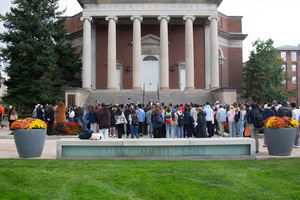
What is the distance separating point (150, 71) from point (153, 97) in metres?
6.80

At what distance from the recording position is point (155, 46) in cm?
3319

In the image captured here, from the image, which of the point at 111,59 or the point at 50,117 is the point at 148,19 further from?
the point at 50,117

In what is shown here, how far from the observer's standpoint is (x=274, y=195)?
5766mm

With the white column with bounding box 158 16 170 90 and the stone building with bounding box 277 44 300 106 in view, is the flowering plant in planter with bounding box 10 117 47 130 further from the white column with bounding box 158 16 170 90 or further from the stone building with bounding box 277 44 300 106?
the stone building with bounding box 277 44 300 106

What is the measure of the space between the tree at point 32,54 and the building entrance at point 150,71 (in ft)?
29.0

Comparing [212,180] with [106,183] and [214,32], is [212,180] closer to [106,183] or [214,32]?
[106,183]

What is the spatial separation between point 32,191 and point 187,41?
2567cm

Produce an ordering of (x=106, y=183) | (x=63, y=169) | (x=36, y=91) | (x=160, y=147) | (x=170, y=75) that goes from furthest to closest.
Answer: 1. (x=170, y=75)
2. (x=36, y=91)
3. (x=160, y=147)
4. (x=63, y=169)
5. (x=106, y=183)

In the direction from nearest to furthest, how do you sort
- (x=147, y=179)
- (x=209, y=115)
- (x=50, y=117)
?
(x=147, y=179)
(x=209, y=115)
(x=50, y=117)

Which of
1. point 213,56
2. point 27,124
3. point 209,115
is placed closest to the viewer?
point 27,124

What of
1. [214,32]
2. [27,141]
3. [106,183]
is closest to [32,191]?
[106,183]

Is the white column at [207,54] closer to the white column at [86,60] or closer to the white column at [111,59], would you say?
the white column at [111,59]

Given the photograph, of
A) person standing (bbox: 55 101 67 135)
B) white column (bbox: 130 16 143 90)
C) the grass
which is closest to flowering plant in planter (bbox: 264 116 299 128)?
the grass

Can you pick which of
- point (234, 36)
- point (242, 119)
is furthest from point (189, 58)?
point (242, 119)
